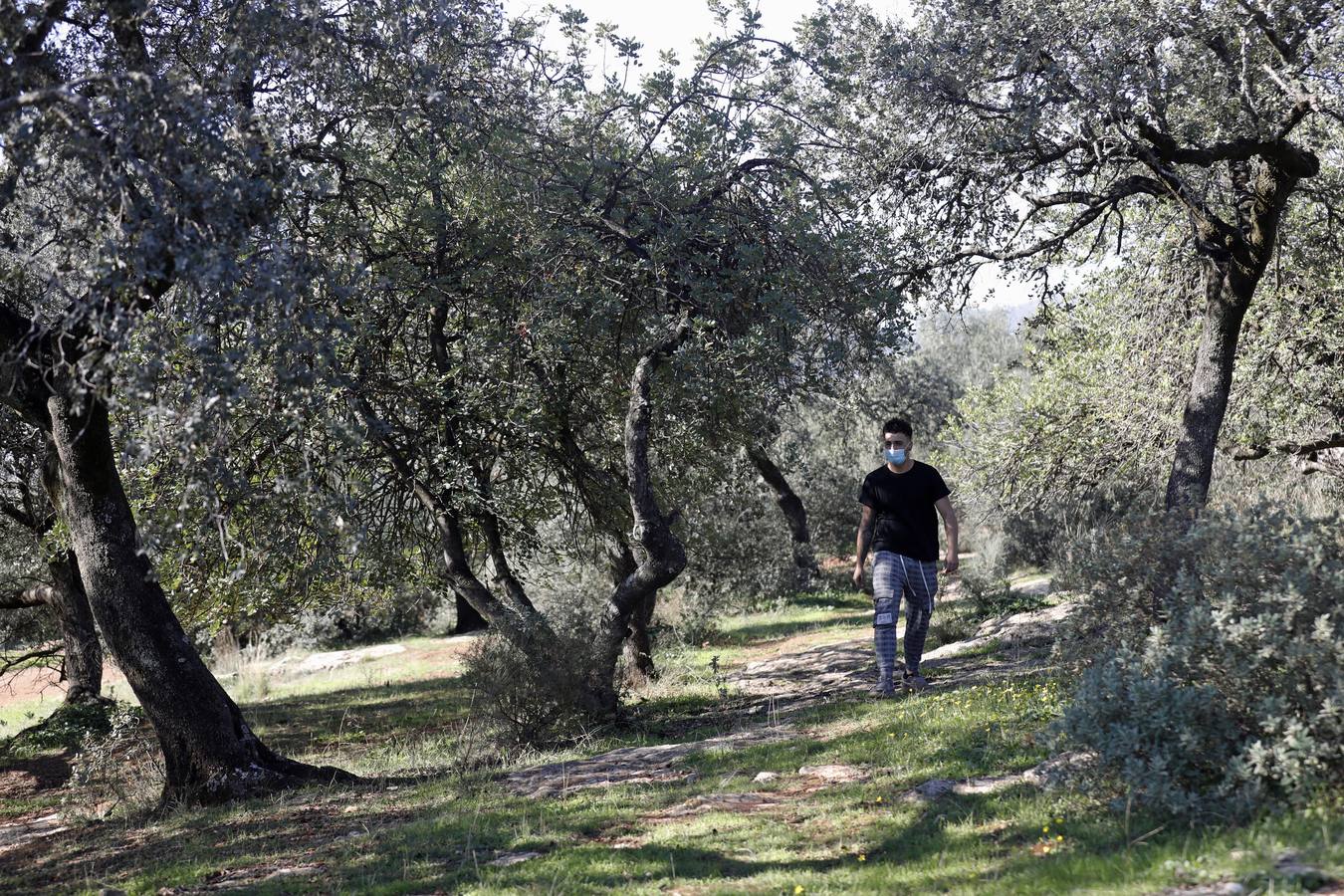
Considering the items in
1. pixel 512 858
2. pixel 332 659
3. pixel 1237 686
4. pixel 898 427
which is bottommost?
pixel 332 659

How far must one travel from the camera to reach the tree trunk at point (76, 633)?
15.0m

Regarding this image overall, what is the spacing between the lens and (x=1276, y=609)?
4.74 meters

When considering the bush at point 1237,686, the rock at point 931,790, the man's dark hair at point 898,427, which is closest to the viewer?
the bush at point 1237,686

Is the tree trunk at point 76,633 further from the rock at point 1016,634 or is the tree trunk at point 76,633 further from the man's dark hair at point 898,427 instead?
the man's dark hair at point 898,427

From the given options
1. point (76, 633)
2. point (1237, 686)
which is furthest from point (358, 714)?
point (1237, 686)

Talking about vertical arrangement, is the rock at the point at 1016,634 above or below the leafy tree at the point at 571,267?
below

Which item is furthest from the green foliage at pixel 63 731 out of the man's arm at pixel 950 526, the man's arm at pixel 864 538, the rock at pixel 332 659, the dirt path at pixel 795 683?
the man's arm at pixel 950 526

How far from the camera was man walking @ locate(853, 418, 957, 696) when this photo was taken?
8.13 metres

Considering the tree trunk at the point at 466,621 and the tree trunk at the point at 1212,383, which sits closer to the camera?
the tree trunk at the point at 1212,383

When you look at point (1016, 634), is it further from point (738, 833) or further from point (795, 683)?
point (738, 833)

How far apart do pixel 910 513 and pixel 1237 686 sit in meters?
3.66

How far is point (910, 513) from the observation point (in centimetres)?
818

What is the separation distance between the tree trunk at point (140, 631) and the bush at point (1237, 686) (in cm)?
616

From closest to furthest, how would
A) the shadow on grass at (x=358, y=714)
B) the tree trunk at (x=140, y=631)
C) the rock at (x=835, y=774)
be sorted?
the rock at (x=835, y=774) < the tree trunk at (x=140, y=631) < the shadow on grass at (x=358, y=714)
